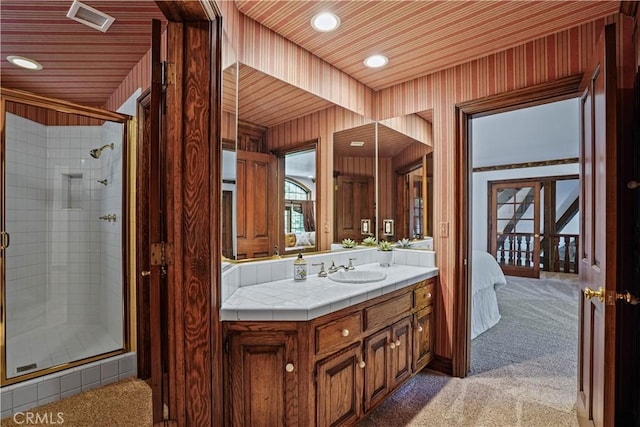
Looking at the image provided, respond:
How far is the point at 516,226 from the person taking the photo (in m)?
6.80

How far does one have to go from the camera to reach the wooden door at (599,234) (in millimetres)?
1240

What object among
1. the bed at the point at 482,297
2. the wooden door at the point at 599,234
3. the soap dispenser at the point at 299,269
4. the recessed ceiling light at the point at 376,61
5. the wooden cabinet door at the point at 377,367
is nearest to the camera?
the wooden door at the point at 599,234

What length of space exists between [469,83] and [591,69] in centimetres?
90

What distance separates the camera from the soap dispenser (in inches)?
79.3

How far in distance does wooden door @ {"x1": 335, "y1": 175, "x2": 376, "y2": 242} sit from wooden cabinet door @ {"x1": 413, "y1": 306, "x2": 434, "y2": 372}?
2.68 feet

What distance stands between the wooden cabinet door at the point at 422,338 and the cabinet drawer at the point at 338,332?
0.73m

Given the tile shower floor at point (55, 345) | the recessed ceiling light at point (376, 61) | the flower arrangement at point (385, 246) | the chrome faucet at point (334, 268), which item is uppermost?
the recessed ceiling light at point (376, 61)

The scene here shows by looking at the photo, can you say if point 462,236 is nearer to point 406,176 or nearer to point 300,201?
point 406,176

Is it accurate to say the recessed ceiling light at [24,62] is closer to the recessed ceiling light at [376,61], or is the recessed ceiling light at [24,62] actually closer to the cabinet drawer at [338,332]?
the recessed ceiling light at [376,61]

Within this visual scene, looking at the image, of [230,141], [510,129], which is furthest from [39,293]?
[510,129]

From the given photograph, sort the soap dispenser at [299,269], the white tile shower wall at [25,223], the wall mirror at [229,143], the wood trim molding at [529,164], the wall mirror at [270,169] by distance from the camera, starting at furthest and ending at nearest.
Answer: the wood trim molding at [529,164] < the white tile shower wall at [25,223] < the soap dispenser at [299,269] < the wall mirror at [270,169] < the wall mirror at [229,143]

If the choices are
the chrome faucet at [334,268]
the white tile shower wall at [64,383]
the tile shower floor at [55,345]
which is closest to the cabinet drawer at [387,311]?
the chrome faucet at [334,268]

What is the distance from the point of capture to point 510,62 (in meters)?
2.21

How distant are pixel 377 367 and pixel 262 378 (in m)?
0.76
